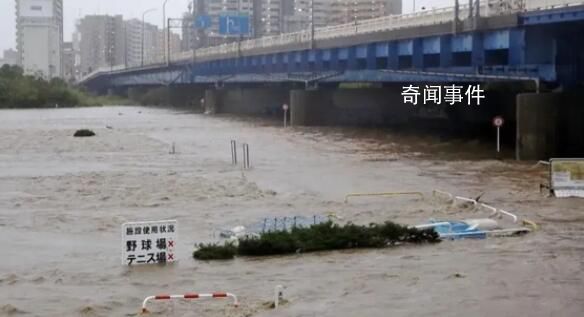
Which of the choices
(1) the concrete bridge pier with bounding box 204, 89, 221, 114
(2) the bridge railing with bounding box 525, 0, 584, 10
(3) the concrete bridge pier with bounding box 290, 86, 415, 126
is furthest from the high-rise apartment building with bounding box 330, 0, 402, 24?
(2) the bridge railing with bounding box 525, 0, 584, 10

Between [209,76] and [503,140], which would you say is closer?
[503,140]

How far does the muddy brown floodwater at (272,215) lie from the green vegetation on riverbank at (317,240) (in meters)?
0.30

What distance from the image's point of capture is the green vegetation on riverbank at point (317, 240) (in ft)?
62.9

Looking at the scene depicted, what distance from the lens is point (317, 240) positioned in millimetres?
19500

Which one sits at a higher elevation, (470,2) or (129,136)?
(470,2)

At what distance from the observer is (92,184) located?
34.4m

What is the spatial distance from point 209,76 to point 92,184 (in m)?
A: 79.3

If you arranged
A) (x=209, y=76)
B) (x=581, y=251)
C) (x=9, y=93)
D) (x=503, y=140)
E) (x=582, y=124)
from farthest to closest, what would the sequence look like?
(x=9, y=93) → (x=209, y=76) → (x=503, y=140) → (x=582, y=124) → (x=581, y=251)

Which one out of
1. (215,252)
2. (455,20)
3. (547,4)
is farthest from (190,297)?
(455,20)

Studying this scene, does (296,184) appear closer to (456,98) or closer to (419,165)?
(419,165)

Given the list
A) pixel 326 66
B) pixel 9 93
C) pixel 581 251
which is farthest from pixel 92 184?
pixel 9 93

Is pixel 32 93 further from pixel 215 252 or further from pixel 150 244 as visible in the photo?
pixel 150 244

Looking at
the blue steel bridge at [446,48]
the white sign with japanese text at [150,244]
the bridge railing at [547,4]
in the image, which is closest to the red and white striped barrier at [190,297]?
the white sign with japanese text at [150,244]

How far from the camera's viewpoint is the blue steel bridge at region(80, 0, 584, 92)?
44.4m
